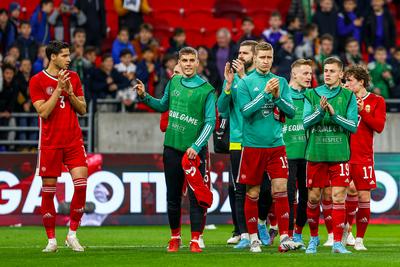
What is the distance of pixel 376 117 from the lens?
15.6 metres

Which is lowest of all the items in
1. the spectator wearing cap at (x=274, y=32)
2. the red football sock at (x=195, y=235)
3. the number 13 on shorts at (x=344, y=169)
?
the red football sock at (x=195, y=235)

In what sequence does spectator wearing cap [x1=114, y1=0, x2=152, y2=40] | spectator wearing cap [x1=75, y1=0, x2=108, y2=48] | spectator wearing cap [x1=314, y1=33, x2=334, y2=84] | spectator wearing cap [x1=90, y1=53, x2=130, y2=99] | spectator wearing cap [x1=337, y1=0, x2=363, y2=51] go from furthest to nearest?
spectator wearing cap [x1=337, y1=0, x2=363, y2=51] < spectator wearing cap [x1=114, y1=0, x2=152, y2=40] < spectator wearing cap [x1=75, y1=0, x2=108, y2=48] < spectator wearing cap [x1=314, y1=33, x2=334, y2=84] < spectator wearing cap [x1=90, y1=53, x2=130, y2=99]

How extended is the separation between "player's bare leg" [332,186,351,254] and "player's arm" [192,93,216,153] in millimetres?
1660

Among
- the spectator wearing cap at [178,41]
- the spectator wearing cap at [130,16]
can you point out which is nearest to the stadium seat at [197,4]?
the spectator wearing cap at [130,16]

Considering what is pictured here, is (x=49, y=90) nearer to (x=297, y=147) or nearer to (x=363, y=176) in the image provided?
(x=297, y=147)

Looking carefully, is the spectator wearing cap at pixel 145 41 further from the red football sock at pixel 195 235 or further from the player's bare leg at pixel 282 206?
the player's bare leg at pixel 282 206

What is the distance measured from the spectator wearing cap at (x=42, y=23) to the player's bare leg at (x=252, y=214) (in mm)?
11723

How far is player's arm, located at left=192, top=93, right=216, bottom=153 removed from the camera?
1411cm

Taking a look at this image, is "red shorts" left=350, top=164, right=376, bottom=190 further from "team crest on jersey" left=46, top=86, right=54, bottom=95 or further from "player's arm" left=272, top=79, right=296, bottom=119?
"team crest on jersey" left=46, top=86, right=54, bottom=95

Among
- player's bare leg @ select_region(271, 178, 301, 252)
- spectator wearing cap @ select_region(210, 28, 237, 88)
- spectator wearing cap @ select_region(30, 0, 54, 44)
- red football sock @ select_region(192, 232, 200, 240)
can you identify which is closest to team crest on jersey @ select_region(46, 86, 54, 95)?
red football sock @ select_region(192, 232, 200, 240)

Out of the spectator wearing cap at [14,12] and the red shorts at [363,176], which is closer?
the red shorts at [363,176]

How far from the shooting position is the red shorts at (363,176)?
15477 mm

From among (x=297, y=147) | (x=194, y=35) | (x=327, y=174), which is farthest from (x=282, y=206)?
(x=194, y=35)

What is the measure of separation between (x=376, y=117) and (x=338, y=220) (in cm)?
213
